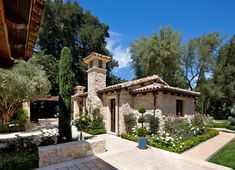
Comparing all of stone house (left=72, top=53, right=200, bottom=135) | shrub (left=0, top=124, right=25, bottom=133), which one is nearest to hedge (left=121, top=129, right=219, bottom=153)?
stone house (left=72, top=53, right=200, bottom=135)

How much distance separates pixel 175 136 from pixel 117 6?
10.3 m

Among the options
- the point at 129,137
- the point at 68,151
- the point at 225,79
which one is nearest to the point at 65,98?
the point at 68,151

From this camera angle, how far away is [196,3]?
13047mm

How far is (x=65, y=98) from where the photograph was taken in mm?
10195

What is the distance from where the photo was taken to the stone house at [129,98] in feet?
41.8

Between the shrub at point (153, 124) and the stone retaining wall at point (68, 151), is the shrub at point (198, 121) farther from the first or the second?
the stone retaining wall at point (68, 151)

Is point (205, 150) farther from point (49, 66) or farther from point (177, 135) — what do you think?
point (49, 66)

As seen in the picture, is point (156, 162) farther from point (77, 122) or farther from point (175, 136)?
point (77, 122)

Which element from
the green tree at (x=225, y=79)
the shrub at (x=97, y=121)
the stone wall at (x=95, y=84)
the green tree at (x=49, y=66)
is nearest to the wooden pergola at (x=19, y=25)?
the shrub at (x=97, y=121)

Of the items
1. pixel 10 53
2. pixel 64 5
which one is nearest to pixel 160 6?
pixel 10 53

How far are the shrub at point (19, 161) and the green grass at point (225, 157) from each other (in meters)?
7.46

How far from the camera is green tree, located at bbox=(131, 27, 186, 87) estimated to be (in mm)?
28562

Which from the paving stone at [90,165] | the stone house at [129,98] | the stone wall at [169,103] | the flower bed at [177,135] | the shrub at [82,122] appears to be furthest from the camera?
the shrub at [82,122]

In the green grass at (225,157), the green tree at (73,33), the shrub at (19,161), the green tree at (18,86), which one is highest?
the green tree at (73,33)
